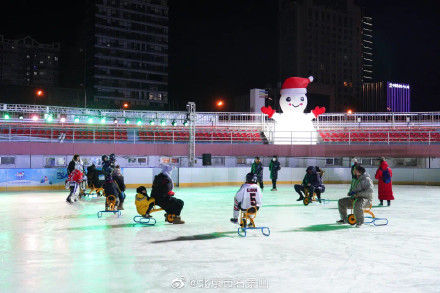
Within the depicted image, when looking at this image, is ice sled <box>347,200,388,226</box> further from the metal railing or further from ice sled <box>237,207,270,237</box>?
the metal railing

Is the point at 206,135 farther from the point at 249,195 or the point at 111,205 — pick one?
the point at 249,195

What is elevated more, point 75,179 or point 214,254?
point 75,179

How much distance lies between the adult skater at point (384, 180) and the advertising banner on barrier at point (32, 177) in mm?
16029

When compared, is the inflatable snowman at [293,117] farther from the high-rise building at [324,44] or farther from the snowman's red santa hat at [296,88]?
the high-rise building at [324,44]

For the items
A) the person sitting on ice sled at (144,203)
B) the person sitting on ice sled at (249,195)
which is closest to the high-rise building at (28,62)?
the person sitting on ice sled at (144,203)

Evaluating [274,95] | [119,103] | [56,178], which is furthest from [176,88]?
[56,178]

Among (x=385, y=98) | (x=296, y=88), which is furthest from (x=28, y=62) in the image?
(x=296, y=88)

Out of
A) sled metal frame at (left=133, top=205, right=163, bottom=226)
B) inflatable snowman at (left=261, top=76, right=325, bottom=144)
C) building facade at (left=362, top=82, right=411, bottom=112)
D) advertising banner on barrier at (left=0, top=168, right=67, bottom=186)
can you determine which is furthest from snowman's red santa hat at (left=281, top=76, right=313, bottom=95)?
building facade at (left=362, top=82, right=411, bottom=112)

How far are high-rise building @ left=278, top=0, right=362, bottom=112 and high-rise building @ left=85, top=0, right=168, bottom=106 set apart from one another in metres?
46.7

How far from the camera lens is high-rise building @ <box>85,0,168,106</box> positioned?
105 meters

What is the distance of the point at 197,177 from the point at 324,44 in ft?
429

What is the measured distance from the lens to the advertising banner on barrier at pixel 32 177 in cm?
2322

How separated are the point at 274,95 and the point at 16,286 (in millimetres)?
98351

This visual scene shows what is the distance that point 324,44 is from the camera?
486 feet
